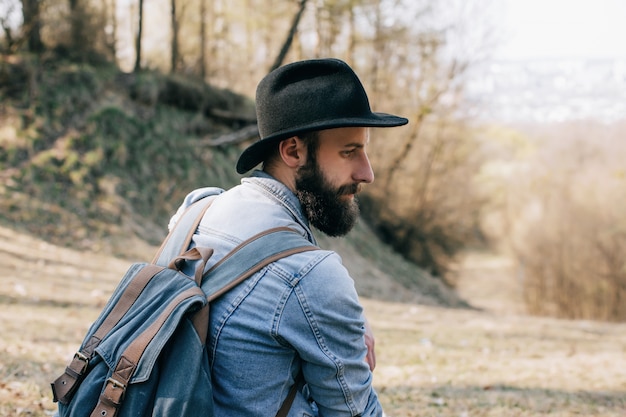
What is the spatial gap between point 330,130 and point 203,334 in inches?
32.7

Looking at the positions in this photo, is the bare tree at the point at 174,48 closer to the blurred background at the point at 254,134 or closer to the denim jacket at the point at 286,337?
the blurred background at the point at 254,134

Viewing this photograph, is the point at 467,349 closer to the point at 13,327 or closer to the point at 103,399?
the point at 13,327

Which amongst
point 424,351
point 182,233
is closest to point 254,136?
point 424,351

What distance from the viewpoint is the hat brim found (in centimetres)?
202

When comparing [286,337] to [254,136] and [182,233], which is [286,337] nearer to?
[182,233]

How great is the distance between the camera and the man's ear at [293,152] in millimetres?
2145

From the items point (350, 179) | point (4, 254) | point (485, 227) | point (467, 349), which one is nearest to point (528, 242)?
point (485, 227)

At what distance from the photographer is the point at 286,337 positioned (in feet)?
5.87

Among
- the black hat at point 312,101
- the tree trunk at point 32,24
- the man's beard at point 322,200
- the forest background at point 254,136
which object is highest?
the black hat at point 312,101

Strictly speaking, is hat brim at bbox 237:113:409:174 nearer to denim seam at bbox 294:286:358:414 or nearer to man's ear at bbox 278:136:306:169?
man's ear at bbox 278:136:306:169

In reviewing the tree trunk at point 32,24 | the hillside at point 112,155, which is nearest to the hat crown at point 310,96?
the hillside at point 112,155

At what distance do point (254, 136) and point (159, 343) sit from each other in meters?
16.1

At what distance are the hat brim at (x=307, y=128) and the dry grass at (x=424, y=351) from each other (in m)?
2.57

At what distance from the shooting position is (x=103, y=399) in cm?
172
